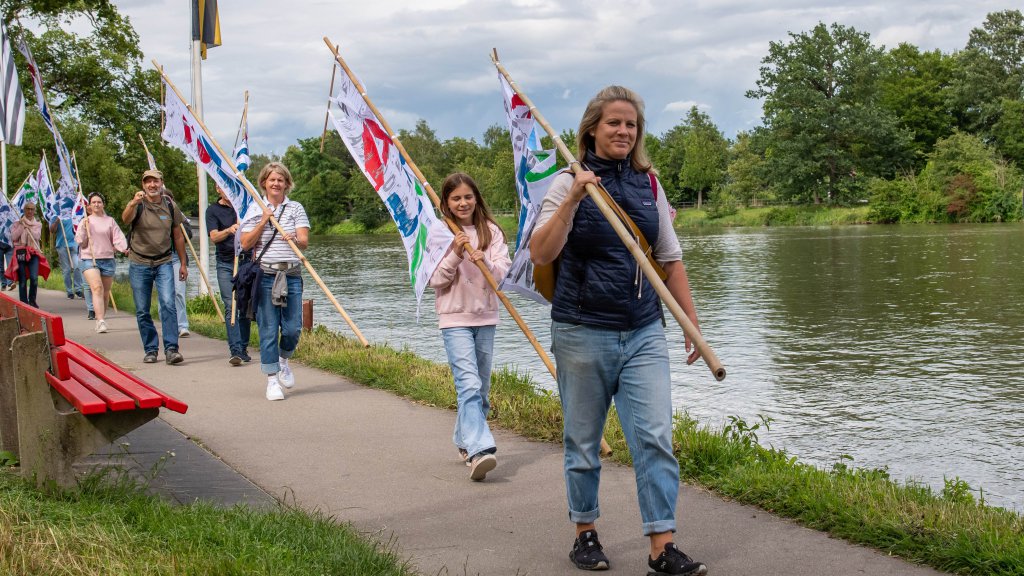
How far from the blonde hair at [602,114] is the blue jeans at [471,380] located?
2.06m

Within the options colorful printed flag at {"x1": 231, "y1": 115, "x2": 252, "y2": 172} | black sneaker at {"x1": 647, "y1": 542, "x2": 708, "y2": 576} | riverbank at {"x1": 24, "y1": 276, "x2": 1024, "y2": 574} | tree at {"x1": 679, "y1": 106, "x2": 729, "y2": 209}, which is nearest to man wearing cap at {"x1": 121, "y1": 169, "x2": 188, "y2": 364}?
colorful printed flag at {"x1": 231, "y1": 115, "x2": 252, "y2": 172}

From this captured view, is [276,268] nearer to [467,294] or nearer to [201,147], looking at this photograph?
[467,294]

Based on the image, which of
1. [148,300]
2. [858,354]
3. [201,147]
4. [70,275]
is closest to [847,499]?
[148,300]

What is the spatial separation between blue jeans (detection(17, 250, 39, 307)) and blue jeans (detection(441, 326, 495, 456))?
13.2m

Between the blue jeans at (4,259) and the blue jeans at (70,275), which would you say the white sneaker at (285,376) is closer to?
the blue jeans at (4,259)

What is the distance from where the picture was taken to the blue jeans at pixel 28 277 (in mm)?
17203

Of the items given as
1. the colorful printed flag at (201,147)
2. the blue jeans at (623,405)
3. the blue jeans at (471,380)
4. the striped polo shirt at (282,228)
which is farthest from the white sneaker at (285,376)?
the blue jeans at (623,405)

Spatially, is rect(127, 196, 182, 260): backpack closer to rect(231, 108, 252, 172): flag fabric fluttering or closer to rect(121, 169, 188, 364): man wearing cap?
rect(121, 169, 188, 364): man wearing cap

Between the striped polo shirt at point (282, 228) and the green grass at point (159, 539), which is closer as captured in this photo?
the green grass at point (159, 539)

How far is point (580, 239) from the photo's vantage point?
164 inches

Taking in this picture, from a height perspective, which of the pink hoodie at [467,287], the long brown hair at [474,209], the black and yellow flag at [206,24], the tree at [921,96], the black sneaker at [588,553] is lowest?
the black sneaker at [588,553]

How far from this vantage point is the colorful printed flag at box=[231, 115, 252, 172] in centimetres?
1261

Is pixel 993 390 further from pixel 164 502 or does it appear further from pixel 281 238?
pixel 164 502

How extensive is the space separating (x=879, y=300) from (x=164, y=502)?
16.6 metres
